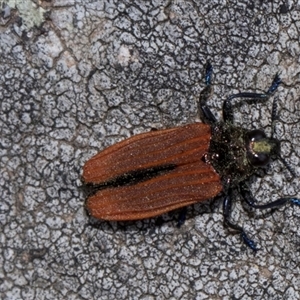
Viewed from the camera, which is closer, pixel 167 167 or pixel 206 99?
pixel 167 167

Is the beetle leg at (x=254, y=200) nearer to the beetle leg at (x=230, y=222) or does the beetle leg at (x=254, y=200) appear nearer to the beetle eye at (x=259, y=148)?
the beetle leg at (x=230, y=222)

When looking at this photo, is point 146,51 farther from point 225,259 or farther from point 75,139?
point 225,259

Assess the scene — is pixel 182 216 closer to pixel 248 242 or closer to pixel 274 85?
pixel 248 242

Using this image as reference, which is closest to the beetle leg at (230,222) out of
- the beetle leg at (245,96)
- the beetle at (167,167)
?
the beetle at (167,167)

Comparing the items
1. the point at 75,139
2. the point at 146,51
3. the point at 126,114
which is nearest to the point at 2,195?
the point at 75,139

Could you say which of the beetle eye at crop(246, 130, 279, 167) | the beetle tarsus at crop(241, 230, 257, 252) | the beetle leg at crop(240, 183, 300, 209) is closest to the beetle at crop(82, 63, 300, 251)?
the beetle eye at crop(246, 130, 279, 167)

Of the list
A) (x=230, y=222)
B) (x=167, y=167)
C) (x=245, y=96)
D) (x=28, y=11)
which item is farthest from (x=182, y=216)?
(x=28, y=11)
